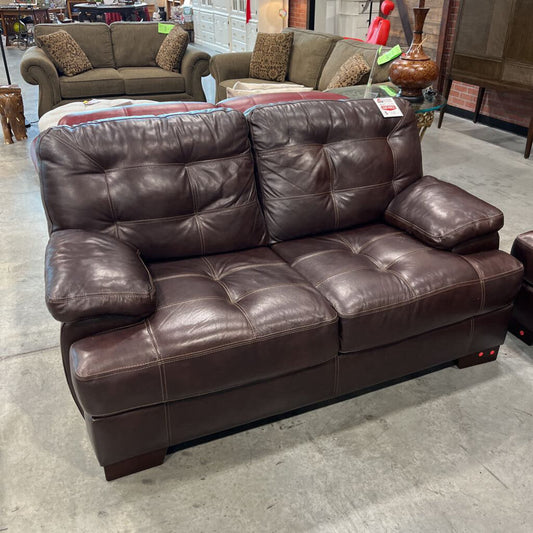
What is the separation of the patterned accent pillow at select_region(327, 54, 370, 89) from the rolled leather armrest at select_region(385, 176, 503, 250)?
2.02m

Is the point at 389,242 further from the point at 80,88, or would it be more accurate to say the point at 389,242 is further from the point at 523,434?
the point at 80,88

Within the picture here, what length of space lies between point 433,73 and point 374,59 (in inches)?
40.4

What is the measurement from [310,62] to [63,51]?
8.23 feet

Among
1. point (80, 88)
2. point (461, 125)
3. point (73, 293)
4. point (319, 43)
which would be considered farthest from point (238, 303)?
point (461, 125)

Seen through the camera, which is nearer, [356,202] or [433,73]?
[356,202]

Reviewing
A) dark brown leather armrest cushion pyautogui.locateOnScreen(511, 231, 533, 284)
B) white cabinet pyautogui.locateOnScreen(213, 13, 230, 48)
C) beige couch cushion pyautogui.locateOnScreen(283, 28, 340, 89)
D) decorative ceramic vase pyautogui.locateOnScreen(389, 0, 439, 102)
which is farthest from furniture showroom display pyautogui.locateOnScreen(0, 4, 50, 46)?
dark brown leather armrest cushion pyautogui.locateOnScreen(511, 231, 533, 284)

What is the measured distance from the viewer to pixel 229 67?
17.6 feet

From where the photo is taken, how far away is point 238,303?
174cm

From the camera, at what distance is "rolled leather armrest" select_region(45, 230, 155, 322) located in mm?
1508

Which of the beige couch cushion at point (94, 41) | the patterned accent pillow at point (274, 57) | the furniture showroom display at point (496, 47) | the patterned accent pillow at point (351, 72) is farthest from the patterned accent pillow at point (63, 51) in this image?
the furniture showroom display at point (496, 47)

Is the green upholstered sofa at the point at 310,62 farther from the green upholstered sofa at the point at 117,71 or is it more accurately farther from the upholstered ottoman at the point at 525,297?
the upholstered ottoman at the point at 525,297

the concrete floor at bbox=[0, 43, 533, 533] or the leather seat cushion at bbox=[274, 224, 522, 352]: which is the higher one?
the leather seat cushion at bbox=[274, 224, 522, 352]

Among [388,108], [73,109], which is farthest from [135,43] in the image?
[388,108]

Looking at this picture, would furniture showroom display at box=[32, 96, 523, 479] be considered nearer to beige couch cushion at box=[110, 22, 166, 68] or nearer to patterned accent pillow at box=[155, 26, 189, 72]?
patterned accent pillow at box=[155, 26, 189, 72]
